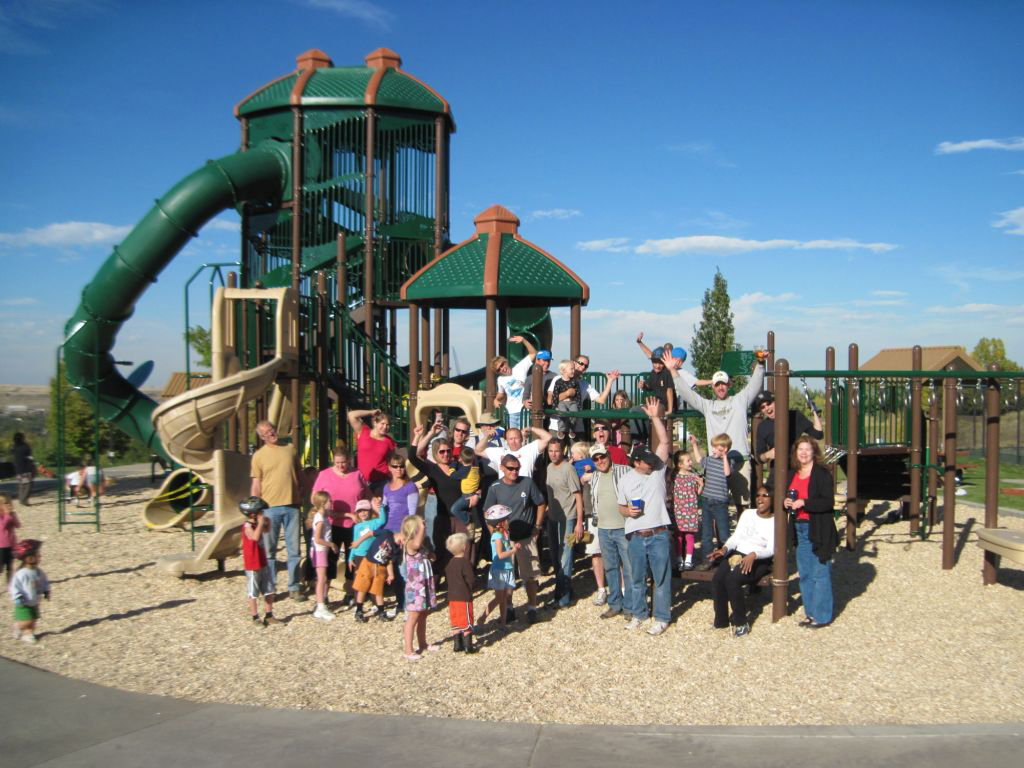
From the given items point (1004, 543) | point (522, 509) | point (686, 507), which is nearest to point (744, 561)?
point (686, 507)

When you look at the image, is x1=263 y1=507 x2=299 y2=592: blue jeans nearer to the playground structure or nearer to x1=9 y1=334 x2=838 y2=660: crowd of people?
x1=9 y1=334 x2=838 y2=660: crowd of people

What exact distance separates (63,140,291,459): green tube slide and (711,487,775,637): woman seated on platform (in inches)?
449

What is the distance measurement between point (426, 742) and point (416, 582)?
2006mm

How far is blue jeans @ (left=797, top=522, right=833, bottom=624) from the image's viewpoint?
8.23 m

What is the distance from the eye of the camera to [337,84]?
17.5 metres

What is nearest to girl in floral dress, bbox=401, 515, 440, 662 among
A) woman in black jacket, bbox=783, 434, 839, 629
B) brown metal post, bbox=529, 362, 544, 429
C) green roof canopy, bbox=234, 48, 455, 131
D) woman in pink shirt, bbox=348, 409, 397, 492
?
woman in pink shirt, bbox=348, 409, 397, 492

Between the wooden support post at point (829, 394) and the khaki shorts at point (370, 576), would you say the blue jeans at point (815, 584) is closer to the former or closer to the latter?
the wooden support post at point (829, 394)

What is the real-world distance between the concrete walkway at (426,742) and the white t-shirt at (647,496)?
2.53 meters

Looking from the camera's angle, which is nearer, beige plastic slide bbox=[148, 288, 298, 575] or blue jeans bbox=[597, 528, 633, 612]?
blue jeans bbox=[597, 528, 633, 612]

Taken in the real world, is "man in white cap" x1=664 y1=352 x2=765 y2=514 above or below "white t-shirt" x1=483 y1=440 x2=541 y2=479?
above

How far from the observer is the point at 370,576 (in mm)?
9016

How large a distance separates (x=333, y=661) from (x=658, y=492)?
315 centimetres

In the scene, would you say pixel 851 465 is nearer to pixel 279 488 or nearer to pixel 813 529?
pixel 813 529

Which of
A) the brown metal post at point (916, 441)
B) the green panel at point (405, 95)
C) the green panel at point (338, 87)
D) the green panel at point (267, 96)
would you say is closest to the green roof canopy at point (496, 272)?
the green panel at point (405, 95)
